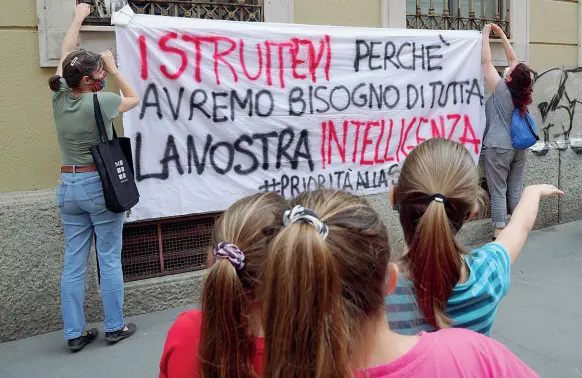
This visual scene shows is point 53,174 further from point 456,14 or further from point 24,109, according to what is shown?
point 456,14

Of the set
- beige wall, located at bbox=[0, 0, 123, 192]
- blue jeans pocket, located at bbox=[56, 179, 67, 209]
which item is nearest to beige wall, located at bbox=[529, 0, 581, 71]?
beige wall, located at bbox=[0, 0, 123, 192]

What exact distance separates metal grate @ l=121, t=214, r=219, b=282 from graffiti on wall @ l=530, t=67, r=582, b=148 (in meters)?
3.89

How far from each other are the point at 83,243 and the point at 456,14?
428 centimetres

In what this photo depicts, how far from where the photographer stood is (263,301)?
3.78ft

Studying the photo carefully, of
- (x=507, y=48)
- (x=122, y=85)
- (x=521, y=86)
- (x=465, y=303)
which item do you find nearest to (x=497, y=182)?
(x=521, y=86)

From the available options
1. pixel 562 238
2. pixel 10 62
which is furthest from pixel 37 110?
pixel 562 238

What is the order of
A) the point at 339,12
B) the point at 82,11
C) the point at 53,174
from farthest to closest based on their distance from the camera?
the point at 339,12 → the point at 53,174 → the point at 82,11

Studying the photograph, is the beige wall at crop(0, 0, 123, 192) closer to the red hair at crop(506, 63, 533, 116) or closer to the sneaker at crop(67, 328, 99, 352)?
the sneaker at crop(67, 328, 99, 352)

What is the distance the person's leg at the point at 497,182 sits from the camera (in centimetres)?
567

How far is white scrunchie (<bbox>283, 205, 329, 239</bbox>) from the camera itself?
1.15 m

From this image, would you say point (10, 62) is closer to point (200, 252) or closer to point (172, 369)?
point (200, 252)

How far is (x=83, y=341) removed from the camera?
3.68m

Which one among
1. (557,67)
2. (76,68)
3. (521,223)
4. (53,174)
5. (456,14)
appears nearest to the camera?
(521,223)

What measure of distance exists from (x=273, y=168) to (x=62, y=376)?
6.80 feet
